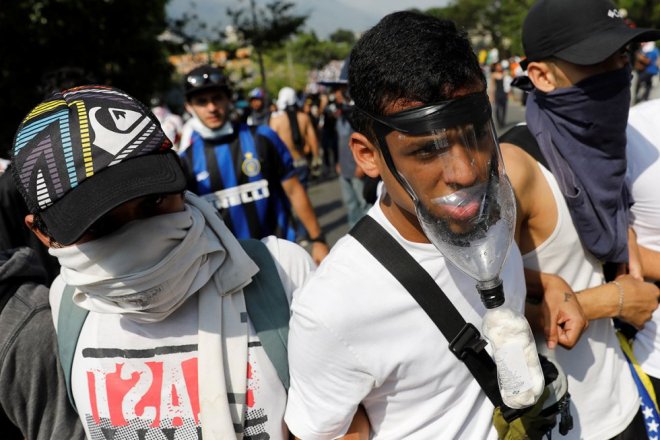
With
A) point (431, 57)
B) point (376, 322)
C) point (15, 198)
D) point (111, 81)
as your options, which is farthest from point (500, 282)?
point (111, 81)

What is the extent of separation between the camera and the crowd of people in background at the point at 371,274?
1.26m

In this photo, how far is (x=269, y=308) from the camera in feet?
4.95

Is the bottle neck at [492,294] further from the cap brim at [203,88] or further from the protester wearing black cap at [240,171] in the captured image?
the cap brim at [203,88]

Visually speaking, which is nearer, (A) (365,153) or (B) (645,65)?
(A) (365,153)

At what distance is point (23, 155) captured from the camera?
1.30 meters

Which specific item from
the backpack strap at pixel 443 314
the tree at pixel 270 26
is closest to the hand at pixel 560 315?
the backpack strap at pixel 443 314

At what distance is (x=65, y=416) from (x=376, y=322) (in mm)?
898

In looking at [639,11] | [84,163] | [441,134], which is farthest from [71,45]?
[639,11]

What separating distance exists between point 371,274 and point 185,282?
47cm

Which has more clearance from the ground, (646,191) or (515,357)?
(515,357)

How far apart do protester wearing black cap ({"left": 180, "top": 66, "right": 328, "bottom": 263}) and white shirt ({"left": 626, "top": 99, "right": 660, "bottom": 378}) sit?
1768mm

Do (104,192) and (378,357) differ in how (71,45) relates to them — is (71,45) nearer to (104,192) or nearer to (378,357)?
(104,192)

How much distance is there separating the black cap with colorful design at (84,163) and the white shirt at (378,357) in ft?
1.42

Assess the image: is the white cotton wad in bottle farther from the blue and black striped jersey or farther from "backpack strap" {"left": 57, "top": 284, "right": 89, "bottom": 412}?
the blue and black striped jersey
